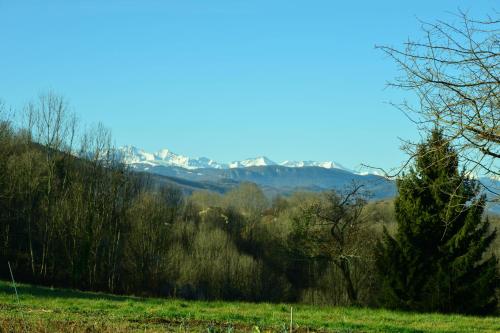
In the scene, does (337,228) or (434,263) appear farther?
(337,228)

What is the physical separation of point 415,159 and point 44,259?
44.8 metres

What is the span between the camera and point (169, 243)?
5394cm

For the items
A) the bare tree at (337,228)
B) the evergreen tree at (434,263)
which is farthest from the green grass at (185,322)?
the bare tree at (337,228)

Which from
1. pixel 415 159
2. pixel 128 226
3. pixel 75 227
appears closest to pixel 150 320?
pixel 415 159

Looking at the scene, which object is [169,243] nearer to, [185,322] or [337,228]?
[337,228]

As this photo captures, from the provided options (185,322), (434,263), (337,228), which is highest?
(337,228)

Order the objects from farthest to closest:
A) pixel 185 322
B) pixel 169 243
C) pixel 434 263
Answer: pixel 169 243 < pixel 434 263 < pixel 185 322

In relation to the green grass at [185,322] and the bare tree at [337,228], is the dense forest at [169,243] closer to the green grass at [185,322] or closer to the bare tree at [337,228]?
the bare tree at [337,228]

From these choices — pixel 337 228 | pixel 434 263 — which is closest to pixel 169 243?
pixel 337 228

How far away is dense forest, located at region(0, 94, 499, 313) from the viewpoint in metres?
32.2

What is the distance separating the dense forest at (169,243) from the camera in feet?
106

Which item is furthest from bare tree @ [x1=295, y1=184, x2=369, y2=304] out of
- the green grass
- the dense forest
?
the green grass

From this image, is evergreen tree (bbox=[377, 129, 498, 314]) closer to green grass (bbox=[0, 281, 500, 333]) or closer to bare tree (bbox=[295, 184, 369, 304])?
bare tree (bbox=[295, 184, 369, 304])

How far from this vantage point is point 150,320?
13.2 meters
